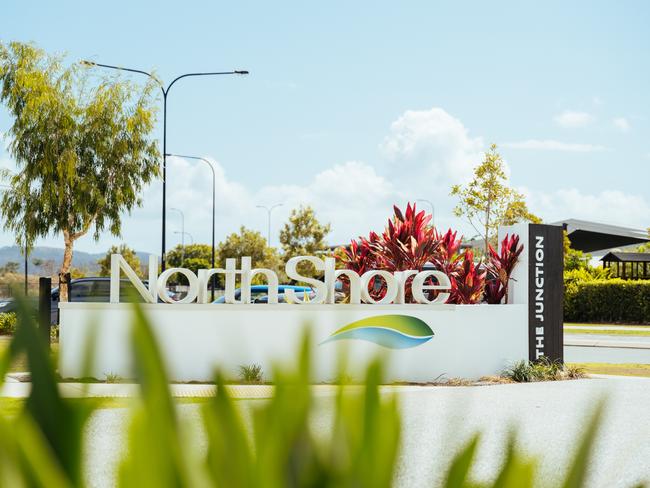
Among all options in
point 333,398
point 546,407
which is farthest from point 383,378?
point 546,407

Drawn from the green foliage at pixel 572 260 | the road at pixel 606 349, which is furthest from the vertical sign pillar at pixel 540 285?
the green foliage at pixel 572 260

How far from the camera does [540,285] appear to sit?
16219 millimetres

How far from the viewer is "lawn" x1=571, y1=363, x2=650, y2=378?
58.9 ft

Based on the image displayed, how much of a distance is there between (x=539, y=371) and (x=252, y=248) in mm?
59904

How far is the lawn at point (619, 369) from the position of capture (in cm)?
1795

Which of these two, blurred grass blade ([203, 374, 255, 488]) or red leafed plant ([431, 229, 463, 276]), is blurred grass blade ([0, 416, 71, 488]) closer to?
blurred grass blade ([203, 374, 255, 488])

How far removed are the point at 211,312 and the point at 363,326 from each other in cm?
270

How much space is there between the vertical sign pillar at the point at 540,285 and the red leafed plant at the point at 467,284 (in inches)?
32.0

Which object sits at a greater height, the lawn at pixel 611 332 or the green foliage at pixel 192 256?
the green foliage at pixel 192 256

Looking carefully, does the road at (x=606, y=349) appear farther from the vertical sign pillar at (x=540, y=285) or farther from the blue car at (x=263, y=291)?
the blue car at (x=263, y=291)

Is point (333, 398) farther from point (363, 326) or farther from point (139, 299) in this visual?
point (363, 326)

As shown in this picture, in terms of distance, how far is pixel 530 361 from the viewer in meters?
16.0

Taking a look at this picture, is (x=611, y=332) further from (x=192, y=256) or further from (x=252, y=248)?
(x=192, y=256)

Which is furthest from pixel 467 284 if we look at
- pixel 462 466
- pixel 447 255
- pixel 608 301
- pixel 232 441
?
pixel 608 301
